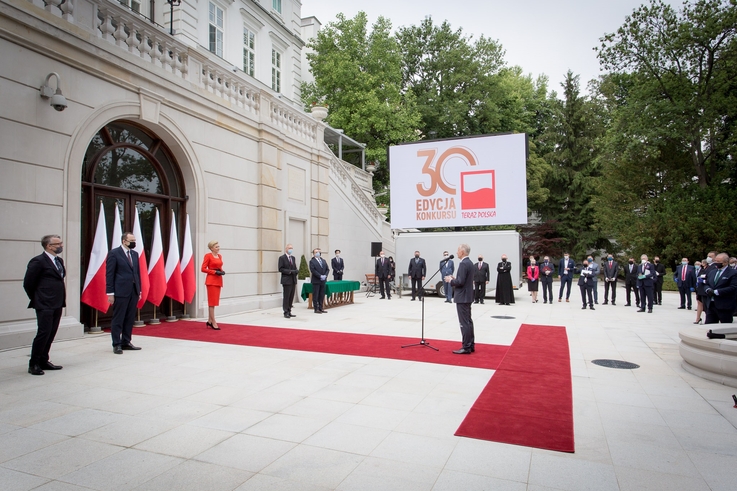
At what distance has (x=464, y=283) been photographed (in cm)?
774

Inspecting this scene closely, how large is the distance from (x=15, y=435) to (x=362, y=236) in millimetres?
18005

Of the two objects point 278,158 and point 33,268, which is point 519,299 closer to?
point 278,158

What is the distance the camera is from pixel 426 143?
782 inches

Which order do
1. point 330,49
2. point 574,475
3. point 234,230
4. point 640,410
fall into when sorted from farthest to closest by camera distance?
point 330,49
point 234,230
point 640,410
point 574,475

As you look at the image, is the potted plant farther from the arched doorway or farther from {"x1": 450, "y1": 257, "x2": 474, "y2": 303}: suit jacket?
{"x1": 450, "y1": 257, "x2": 474, "y2": 303}: suit jacket

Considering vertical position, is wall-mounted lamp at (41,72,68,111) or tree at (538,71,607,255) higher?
tree at (538,71,607,255)

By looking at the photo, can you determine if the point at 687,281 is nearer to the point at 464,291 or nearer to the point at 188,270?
the point at 464,291

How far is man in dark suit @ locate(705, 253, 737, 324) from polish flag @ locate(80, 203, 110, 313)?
11338 mm

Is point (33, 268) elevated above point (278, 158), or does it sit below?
below

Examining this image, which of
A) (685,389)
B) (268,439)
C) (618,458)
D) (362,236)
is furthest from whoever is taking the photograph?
(362,236)

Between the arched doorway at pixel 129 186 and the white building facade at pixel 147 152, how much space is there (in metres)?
0.03

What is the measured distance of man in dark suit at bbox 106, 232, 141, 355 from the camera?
776 centimetres

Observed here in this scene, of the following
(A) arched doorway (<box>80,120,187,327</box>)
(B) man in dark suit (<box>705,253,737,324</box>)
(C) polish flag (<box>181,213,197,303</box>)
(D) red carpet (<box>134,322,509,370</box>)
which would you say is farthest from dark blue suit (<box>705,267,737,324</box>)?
(A) arched doorway (<box>80,120,187,327</box>)

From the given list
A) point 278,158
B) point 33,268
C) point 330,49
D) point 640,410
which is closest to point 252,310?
point 278,158
